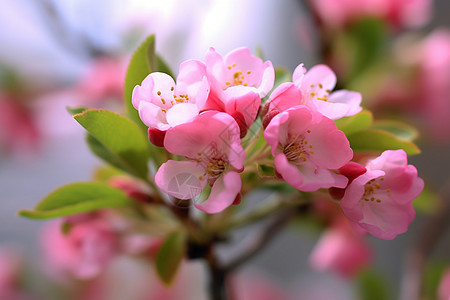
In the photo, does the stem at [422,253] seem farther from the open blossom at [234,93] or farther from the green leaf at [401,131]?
the open blossom at [234,93]

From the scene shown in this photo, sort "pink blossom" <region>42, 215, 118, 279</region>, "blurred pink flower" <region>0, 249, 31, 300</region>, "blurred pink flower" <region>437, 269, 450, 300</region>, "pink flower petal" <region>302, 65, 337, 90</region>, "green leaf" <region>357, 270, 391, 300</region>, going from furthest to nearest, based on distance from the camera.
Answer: "blurred pink flower" <region>0, 249, 31, 300</region>
"green leaf" <region>357, 270, 391, 300</region>
"blurred pink flower" <region>437, 269, 450, 300</region>
"pink blossom" <region>42, 215, 118, 279</region>
"pink flower petal" <region>302, 65, 337, 90</region>

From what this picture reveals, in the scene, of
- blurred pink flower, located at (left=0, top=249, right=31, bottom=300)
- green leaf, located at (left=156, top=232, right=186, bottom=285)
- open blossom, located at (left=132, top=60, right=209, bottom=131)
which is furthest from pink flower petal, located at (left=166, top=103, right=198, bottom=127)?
blurred pink flower, located at (left=0, top=249, right=31, bottom=300)

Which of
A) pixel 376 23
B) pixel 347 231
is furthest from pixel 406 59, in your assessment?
pixel 347 231

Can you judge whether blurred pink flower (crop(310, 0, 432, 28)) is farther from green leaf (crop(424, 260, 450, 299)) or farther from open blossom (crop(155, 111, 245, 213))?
open blossom (crop(155, 111, 245, 213))

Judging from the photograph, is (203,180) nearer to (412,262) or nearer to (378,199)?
(378,199)

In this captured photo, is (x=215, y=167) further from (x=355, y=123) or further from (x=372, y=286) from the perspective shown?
(x=372, y=286)

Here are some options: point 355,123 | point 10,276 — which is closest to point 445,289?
point 355,123
